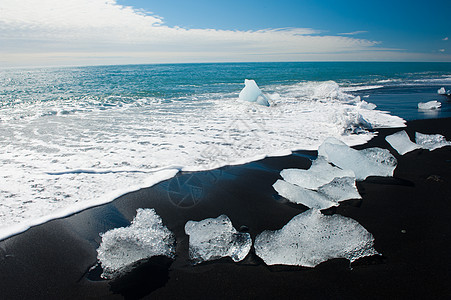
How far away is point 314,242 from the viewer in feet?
6.52

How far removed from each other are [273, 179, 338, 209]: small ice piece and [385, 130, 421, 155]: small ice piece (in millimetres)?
2371

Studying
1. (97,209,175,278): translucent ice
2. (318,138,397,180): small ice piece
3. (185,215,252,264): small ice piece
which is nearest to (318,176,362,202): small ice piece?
(318,138,397,180): small ice piece

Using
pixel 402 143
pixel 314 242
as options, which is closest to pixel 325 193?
pixel 314 242

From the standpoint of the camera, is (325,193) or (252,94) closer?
(325,193)

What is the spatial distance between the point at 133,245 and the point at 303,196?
172cm

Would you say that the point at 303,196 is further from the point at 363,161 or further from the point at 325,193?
the point at 363,161

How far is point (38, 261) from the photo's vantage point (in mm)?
1989

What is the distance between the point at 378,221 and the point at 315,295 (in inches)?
45.0

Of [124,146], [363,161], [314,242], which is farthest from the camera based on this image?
[124,146]

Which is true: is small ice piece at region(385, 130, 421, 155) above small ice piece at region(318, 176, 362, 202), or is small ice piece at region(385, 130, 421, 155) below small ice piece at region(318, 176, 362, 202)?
above

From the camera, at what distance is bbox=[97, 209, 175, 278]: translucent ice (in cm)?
190

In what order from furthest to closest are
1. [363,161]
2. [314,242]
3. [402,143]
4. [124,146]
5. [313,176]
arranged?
1. [124,146]
2. [402,143]
3. [363,161]
4. [313,176]
5. [314,242]

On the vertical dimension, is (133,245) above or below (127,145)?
below

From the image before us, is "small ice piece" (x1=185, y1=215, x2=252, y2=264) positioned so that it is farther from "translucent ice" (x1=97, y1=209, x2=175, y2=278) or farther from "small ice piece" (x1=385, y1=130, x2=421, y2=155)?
"small ice piece" (x1=385, y1=130, x2=421, y2=155)
